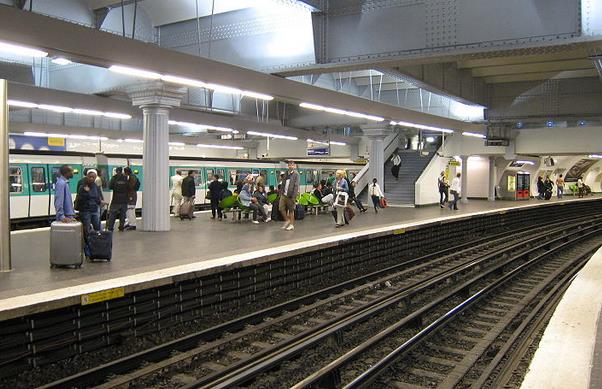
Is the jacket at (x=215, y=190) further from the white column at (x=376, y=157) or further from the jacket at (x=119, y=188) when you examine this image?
the white column at (x=376, y=157)

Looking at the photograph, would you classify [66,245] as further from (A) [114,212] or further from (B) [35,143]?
(B) [35,143]

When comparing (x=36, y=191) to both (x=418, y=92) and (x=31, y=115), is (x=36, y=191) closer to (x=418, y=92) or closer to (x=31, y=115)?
(x=31, y=115)

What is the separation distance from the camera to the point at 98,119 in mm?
21812

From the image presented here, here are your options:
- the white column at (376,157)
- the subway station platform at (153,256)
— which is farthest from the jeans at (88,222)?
the white column at (376,157)

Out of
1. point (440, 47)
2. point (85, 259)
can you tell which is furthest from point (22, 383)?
point (440, 47)

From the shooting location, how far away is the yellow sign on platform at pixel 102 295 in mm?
6086

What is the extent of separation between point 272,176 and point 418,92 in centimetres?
1027

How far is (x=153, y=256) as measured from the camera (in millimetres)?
9023

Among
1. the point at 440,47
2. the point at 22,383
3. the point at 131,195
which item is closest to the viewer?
the point at 22,383

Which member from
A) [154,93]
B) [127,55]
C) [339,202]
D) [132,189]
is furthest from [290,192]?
[127,55]

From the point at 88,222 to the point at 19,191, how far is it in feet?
23.6

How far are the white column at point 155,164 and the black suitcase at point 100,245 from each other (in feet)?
13.8

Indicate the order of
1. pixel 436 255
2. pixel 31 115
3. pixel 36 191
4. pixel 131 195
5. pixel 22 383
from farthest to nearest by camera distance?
pixel 31 115, pixel 36 191, pixel 436 255, pixel 131 195, pixel 22 383

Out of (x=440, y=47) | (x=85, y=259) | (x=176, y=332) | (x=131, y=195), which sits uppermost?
(x=440, y=47)
